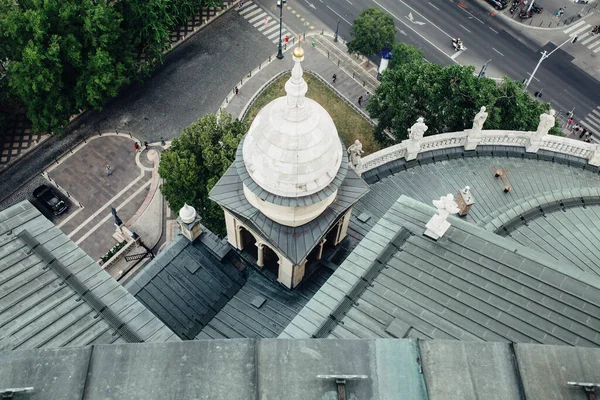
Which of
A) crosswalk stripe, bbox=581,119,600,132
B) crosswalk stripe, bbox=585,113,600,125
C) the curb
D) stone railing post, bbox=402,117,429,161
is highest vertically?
stone railing post, bbox=402,117,429,161

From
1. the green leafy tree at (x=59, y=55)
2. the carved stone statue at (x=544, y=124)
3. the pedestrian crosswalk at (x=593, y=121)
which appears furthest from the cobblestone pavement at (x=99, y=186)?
the pedestrian crosswalk at (x=593, y=121)

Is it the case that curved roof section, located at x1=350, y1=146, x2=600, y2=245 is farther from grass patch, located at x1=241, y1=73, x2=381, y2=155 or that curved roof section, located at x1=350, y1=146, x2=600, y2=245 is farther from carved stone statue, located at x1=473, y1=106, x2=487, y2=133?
grass patch, located at x1=241, y1=73, x2=381, y2=155

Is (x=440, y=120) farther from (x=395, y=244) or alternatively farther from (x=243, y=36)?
(x=243, y=36)

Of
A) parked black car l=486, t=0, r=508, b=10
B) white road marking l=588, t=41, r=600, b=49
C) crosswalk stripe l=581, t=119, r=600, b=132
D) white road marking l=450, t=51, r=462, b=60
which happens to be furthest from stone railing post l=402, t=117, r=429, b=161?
white road marking l=588, t=41, r=600, b=49

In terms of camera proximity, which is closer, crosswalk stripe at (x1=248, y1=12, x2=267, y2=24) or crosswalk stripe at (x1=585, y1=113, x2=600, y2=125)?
crosswalk stripe at (x1=585, y1=113, x2=600, y2=125)

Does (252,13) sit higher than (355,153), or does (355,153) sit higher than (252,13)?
(355,153)

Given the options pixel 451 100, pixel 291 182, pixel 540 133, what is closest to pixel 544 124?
pixel 540 133

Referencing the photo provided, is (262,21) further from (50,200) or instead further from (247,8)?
(50,200)
